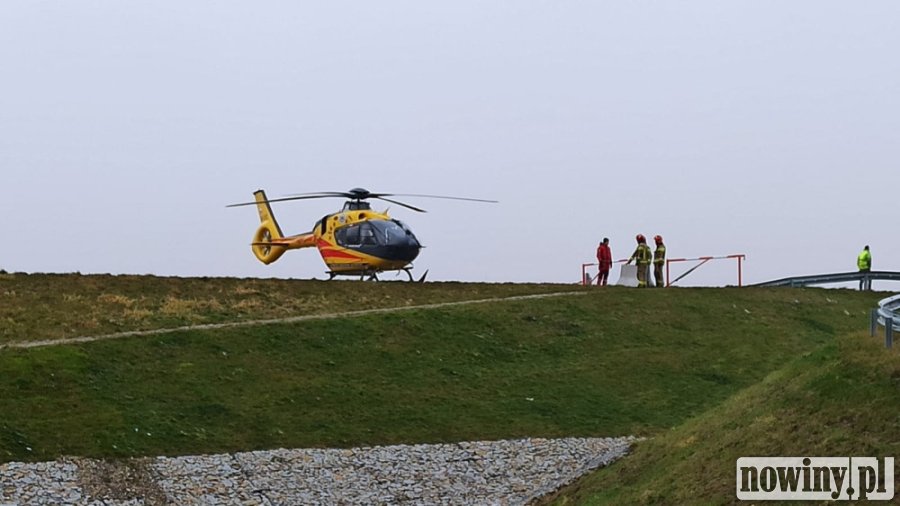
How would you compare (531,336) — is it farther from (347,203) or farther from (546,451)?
(347,203)

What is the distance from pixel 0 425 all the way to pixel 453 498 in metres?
9.04

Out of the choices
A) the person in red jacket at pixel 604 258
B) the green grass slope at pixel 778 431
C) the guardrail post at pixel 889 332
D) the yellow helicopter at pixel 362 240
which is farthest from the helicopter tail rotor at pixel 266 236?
the guardrail post at pixel 889 332

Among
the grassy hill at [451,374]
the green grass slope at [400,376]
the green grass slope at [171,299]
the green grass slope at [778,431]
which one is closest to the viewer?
the green grass slope at [778,431]

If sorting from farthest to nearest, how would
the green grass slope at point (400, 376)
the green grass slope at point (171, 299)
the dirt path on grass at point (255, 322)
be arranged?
the green grass slope at point (171, 299), the dirt path on grass at point (255, 322), the green grass slope at point (400, 376)

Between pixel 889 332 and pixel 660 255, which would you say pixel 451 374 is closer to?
pixel 889 332

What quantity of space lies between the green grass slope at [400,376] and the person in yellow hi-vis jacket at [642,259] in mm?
4241

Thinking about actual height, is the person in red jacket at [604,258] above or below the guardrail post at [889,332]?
above

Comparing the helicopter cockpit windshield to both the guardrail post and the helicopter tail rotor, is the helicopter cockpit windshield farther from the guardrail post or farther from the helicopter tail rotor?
the guardrail post

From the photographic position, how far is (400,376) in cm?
2959

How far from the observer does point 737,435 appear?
19078 mm

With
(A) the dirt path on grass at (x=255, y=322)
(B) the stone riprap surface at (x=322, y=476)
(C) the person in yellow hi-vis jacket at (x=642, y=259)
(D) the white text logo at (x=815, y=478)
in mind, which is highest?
(C) the person in yellow hi-vis jacket at (x=642, y=259)

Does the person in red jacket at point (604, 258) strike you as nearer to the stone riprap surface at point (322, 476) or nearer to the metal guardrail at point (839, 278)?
the metal guardrail at point (839, 278)

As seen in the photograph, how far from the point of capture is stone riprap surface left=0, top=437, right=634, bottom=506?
21016 millimetres

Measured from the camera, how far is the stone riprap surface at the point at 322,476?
21016mm
